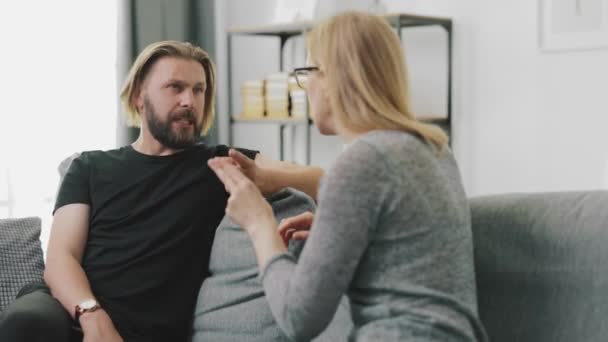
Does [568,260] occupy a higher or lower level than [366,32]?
lower

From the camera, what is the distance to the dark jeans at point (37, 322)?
201cm

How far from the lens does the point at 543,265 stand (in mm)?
1812

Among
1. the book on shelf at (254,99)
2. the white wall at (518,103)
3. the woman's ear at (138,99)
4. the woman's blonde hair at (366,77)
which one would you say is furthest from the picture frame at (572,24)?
the woman's blonde hair at (366,77)

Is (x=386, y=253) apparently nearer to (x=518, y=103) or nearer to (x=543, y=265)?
(x=543, y=265)

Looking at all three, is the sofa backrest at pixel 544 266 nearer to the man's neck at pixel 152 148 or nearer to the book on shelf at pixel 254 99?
the man's neck at pixel 152 148

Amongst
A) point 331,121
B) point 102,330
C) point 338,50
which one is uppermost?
point 338,50

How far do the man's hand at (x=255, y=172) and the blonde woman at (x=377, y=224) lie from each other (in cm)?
67

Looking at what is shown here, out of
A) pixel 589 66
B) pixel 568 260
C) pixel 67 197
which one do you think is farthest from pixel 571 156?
pixel 67 197

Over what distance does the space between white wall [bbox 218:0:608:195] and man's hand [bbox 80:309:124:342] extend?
201 cm

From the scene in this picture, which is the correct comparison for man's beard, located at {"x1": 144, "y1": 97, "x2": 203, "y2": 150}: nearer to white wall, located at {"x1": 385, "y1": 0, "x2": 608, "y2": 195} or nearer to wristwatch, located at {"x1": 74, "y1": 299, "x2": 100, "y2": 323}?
wristwatch, located at {"x1": 74, "y1": 299, "x2": 100, "y2": 323}

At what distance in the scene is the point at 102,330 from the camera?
216 cm

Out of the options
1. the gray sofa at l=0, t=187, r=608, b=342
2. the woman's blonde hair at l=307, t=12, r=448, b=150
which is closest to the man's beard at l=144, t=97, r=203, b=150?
the gray sofa at l=0, t=187, r=608, b=342

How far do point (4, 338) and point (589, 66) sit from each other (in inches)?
97.5

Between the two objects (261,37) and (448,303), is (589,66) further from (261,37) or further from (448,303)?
(448,303)
